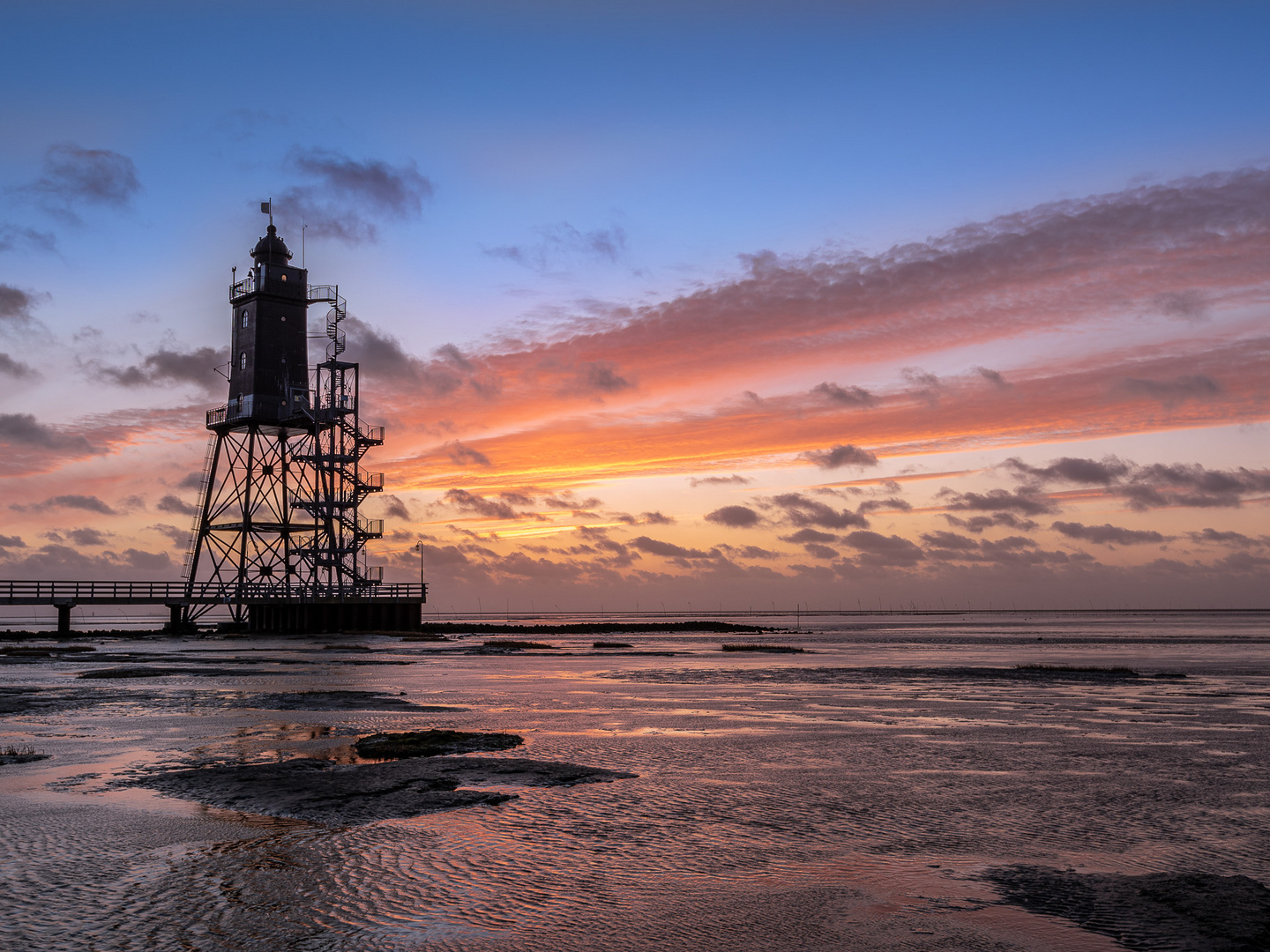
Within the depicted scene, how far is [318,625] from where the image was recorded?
71.3m

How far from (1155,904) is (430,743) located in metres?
11.8

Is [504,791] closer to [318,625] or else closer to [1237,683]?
[1237,683]

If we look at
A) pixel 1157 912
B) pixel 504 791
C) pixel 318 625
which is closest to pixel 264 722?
pixel 504 791

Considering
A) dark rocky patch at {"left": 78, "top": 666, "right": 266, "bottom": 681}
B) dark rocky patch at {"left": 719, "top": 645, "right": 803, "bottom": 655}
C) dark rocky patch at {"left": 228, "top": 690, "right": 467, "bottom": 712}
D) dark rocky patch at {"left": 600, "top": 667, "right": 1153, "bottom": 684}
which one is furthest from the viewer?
dark rocky patch at {"left": 719, "top": 645, "right": 803, "bottom": 655}

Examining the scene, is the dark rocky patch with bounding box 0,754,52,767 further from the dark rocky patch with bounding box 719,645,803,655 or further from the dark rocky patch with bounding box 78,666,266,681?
the dark rocky patch with bounding box 719,645,803,655

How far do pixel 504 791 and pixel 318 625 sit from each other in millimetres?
62680

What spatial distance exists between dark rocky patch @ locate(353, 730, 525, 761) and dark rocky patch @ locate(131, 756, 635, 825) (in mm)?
708

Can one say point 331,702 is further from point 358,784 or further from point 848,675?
point 848,675

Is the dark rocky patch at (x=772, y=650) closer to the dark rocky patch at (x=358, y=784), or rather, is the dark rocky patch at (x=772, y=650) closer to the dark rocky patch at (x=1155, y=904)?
the dark rocky patch at (x=358, y=784)

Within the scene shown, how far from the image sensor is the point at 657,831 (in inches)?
423

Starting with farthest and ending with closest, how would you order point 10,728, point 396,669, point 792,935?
point 396,669
point 10,728
point 792,935

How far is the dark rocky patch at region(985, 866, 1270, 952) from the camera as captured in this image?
7305 millimetres

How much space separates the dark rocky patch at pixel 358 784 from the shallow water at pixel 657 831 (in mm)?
487

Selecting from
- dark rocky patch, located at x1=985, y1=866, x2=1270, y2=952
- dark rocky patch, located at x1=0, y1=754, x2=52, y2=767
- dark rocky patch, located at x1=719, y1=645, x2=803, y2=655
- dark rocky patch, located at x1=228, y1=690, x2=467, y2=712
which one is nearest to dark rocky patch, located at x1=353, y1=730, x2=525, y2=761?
dark rocky patch, located at x1=0, y1=754, x2=52, y2=767
